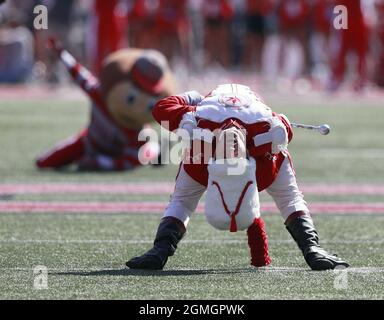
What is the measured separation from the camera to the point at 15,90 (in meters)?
17.3

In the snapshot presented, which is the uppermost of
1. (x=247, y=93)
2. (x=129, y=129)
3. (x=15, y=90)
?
(x=247, y=93)

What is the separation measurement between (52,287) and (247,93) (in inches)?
47.7

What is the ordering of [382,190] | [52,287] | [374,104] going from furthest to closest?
[374,104], [382,190], [52,287]

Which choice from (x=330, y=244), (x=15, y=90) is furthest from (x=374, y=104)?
(x=330, y=244)

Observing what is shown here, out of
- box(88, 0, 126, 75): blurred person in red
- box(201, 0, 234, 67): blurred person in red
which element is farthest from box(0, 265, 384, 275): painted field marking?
box(201, 0, 234, 67): blurred person in red

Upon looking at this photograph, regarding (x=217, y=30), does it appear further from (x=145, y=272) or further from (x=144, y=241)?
(x=145, y=272)

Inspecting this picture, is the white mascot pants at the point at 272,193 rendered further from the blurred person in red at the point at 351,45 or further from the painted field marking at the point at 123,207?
the blurred person in red at the point at 351,45

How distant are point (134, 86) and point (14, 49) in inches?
335

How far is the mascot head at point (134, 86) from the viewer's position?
29.3 feet

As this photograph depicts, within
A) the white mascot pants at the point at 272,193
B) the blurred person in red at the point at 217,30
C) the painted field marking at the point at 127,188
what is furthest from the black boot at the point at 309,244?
the blurred person in red at the point at 217,30

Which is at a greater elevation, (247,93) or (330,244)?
(247,93)

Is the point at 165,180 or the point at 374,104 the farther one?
the point at 374,104

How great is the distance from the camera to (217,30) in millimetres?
21031

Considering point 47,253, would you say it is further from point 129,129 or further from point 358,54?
point 358,54
